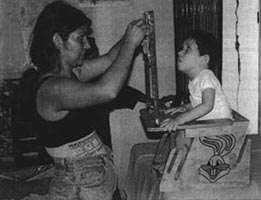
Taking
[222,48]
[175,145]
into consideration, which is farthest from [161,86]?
[175,145]

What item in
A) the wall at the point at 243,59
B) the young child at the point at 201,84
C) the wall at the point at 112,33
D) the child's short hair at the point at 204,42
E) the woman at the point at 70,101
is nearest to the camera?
the woman at the point at 70,101

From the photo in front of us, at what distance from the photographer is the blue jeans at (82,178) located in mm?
840

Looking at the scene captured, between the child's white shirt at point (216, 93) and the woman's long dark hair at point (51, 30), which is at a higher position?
the woman's long dark hair at point (51, 30)

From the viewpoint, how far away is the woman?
806 millimetres

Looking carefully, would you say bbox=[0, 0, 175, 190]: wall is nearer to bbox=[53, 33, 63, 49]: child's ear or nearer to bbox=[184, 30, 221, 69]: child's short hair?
bbox=[184, 30, 221, 69]: child's short hair

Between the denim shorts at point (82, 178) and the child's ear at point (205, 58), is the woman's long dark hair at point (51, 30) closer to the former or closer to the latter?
the denim shorts at point (82, 178)

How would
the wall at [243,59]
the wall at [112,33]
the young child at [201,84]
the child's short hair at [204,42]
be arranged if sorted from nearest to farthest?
the young child at [201,84] < the child's short hair at [204,42] < the wall at [243,59] < the wall at [112,33]

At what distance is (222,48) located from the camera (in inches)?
55.7

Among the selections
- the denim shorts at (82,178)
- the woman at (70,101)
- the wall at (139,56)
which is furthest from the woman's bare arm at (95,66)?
the wall at (139,56)

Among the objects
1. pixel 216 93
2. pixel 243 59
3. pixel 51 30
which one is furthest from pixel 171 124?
pixel 243 59

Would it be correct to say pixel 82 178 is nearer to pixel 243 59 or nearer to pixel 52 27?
pixel 52 27

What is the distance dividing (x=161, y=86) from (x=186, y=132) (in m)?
0.60

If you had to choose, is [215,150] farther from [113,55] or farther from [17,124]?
[17,124]

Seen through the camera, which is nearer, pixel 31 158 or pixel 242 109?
pixel 242 109
